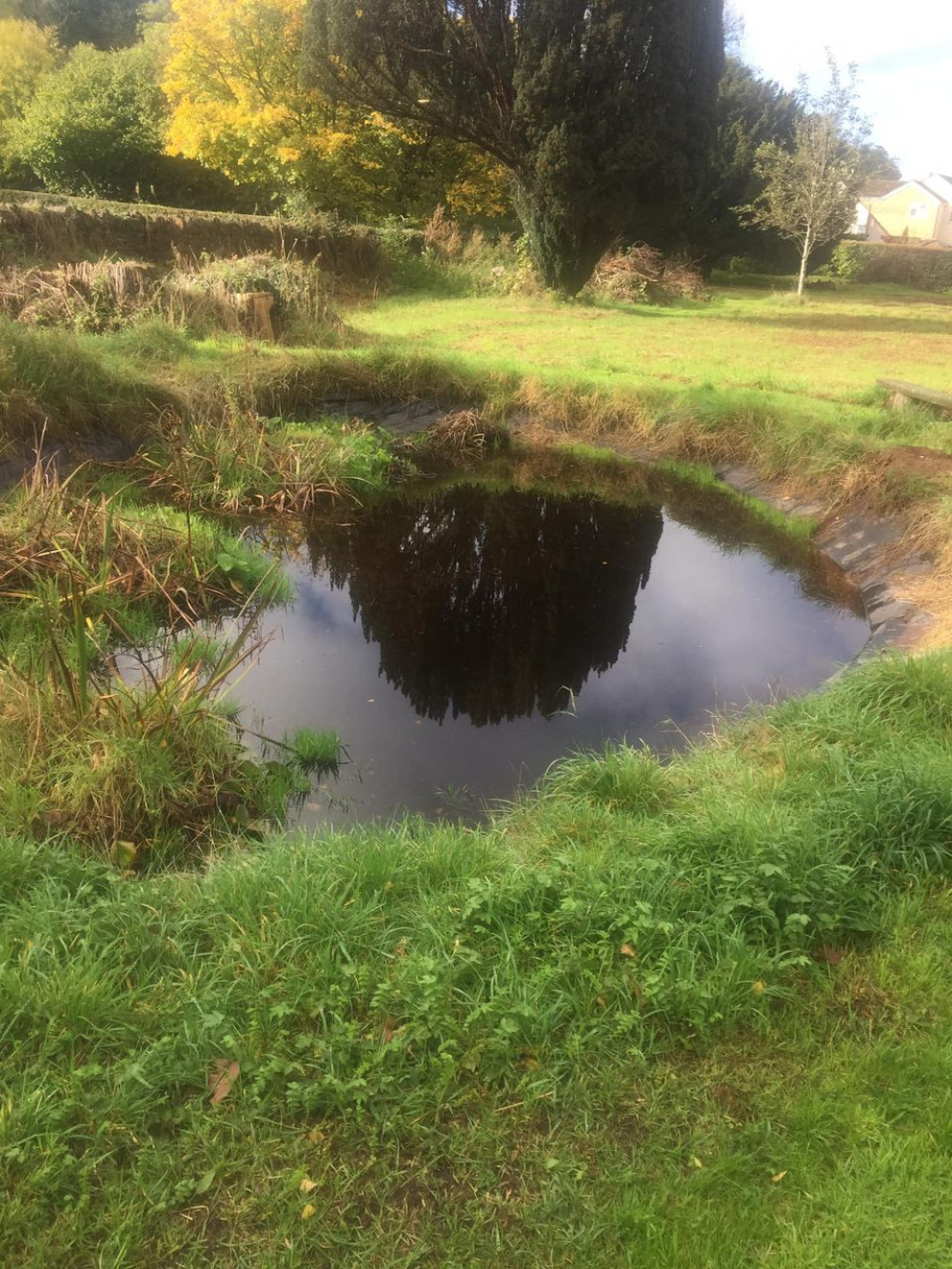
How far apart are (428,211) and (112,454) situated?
56.5 ft

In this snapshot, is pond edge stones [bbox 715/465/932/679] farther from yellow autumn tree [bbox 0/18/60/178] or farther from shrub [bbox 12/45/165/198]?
yellow autumn tree [bbox 0/18/60/178]

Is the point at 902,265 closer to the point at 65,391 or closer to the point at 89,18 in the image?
the point at 65,391

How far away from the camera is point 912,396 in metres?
8.27

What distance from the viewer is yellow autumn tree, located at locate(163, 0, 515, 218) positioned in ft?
60.8

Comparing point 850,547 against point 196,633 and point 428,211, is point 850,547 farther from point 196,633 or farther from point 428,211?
point 428,211

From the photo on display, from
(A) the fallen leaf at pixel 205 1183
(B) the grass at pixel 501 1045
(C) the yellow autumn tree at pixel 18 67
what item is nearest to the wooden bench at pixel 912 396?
(B) the grass at pixel 501 1045

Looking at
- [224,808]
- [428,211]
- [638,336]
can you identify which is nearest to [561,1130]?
[224,808]

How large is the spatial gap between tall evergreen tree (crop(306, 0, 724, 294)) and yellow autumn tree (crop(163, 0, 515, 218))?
2974 mm

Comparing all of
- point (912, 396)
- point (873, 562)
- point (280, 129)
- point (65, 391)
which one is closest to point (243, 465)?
point (65, 391)

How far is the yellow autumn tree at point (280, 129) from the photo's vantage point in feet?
60.8

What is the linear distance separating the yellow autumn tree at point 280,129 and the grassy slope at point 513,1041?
19.5 metres

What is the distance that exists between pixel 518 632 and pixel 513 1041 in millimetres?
3540

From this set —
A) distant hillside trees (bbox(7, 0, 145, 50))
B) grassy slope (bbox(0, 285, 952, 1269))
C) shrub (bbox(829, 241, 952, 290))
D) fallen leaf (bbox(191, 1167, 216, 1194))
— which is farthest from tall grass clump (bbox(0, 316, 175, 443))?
distant hillside trees (bbox(7, 0, 145, 50))

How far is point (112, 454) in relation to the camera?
280 inches
